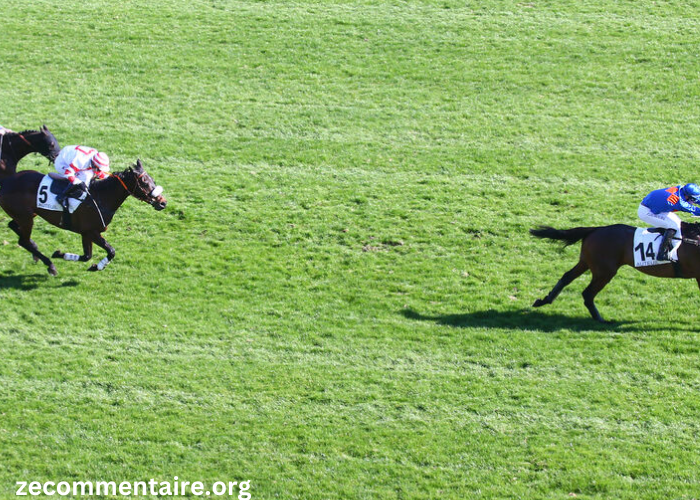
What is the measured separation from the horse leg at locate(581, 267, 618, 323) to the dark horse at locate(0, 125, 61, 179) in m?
9.04

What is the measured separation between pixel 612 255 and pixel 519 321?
173 cm

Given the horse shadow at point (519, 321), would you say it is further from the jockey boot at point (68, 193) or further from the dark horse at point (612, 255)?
the jockey boot at point (68, 193)

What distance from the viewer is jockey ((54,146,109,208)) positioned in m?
12.4

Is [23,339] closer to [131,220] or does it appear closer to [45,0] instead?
[131,220]

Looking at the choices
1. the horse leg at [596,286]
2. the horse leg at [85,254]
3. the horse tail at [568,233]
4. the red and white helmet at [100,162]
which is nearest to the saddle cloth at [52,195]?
the red and white helmet at [100,162]

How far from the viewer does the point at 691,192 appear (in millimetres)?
11500

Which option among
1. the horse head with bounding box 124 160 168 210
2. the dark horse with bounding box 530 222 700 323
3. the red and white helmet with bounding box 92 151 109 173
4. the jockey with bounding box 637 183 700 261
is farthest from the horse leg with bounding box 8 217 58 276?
the jockey with bounding box 637 183 700 261

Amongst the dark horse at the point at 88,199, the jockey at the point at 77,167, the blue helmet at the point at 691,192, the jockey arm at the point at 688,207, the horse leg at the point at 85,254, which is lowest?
the horse leg at the point at 85,254

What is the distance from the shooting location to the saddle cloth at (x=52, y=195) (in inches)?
494

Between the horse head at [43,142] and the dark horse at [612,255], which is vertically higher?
the horse head at [43,142]

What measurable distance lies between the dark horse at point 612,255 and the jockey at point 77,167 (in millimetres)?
7342

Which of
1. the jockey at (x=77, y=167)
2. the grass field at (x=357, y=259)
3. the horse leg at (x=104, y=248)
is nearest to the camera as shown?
the grass field at (x=357, y=259)

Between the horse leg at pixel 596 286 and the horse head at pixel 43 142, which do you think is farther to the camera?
the horse head at pixel 43 142

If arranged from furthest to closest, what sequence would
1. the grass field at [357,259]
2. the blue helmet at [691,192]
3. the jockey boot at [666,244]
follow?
the jockey boot at [666,244]
the blue helmet at [691,192]
the grass field at [357,259]
